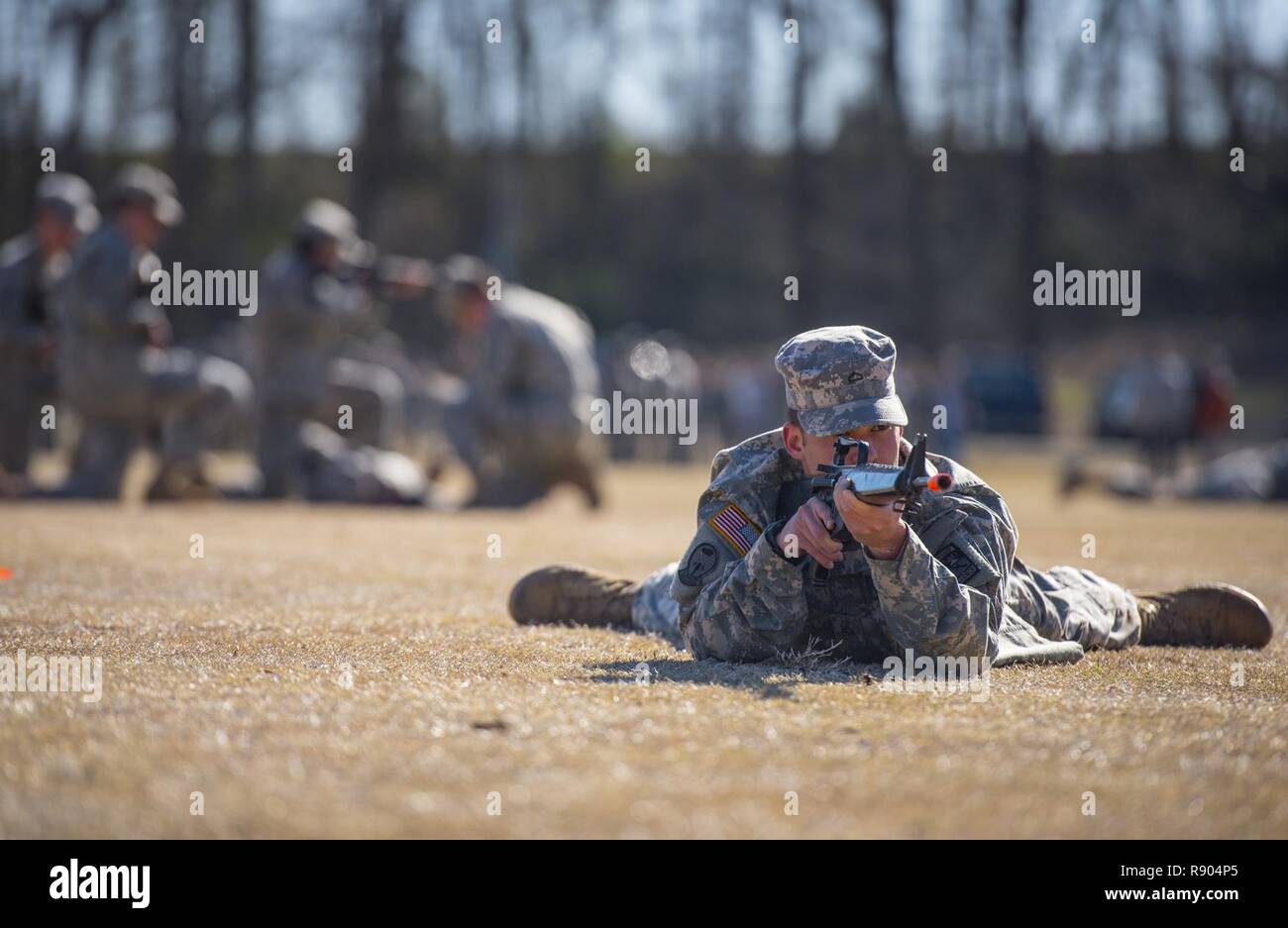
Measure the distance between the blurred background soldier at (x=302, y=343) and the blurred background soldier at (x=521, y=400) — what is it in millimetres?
626

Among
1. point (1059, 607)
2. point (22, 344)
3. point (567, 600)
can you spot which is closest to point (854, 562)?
point (1059, 607)

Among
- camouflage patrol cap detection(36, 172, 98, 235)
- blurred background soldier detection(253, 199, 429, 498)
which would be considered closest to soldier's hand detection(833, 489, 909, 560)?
blurred background soldier detection(253, 199, 429, 498)

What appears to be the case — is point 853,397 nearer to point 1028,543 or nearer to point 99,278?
point 1028,543

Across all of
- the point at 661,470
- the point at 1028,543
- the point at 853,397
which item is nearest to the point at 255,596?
the point at 853,397

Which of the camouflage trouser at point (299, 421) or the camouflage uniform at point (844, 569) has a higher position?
the camouflage trouser at point (299, 421)

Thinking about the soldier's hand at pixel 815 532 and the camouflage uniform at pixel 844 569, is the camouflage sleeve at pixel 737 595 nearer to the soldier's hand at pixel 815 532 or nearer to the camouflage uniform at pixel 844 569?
the camouflage uniform at pixel 844 569

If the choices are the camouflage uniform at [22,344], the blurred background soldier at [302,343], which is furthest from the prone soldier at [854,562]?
the camouflage uniform at [22,344]

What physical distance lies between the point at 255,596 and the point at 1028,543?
19.9 ft

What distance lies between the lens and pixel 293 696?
13.2ft

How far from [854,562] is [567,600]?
166 cm

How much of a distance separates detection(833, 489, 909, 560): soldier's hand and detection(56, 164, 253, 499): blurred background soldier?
9.62 metres

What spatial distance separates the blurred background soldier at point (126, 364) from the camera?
482 inches

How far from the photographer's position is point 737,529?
15.0ft

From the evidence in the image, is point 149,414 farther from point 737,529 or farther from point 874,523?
point 874,523
